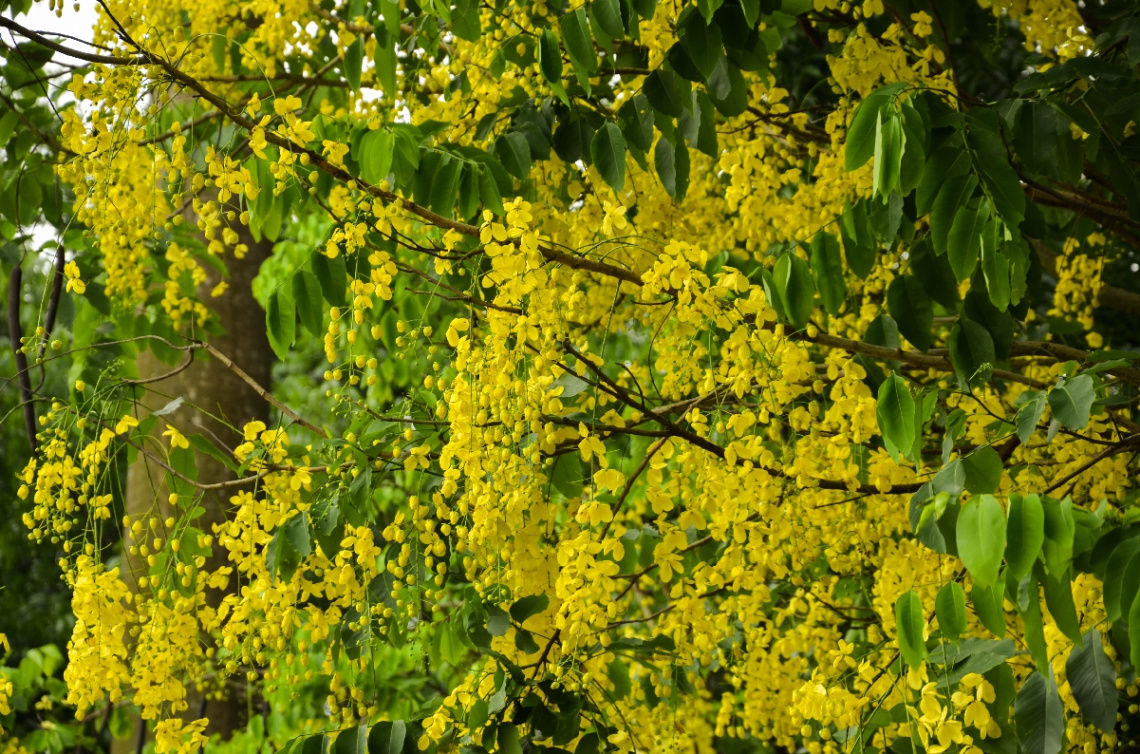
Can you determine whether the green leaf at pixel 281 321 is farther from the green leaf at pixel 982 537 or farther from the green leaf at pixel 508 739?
the green leaf at pixel 982 537

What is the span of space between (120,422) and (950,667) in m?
1.22

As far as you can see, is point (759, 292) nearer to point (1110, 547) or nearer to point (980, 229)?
point (980, 229)

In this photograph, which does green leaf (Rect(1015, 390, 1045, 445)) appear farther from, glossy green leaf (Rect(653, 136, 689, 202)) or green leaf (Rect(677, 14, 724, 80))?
glossy green leaf (Rect(653, 136, 689, 202))

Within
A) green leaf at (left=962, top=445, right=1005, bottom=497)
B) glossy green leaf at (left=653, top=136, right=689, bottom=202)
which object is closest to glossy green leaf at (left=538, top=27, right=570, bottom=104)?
glossy green leaf at (left=653, top=136, right=689, bottom=202)

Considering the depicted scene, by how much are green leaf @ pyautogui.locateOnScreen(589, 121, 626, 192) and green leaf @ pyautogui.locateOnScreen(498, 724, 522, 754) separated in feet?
2.81

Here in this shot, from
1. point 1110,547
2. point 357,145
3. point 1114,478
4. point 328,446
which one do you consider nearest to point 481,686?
point 328,446

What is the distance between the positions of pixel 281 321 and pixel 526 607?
2.02 ft

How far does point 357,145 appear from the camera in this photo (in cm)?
180

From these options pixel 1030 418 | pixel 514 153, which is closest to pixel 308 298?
pixel 514 153

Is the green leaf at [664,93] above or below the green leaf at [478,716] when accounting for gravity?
above

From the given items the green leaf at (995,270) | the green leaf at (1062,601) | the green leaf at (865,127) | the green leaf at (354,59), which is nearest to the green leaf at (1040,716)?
the green leaf at (1062,601)

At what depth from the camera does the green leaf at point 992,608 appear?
112 centimetres

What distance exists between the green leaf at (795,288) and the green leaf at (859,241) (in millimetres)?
74

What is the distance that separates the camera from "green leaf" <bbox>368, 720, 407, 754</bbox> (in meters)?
1.33
